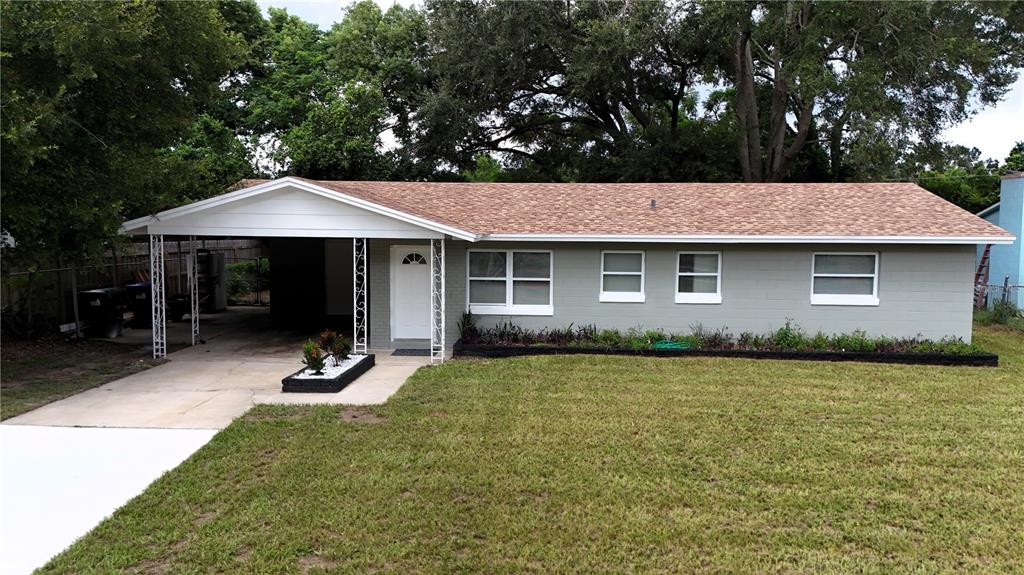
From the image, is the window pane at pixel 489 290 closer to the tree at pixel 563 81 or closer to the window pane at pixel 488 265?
the window pane at pixel 488 265

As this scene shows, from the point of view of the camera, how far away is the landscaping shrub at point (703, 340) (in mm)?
13133

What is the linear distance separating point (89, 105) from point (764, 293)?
1307 cm

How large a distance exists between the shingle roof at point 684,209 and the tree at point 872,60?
20.7ft

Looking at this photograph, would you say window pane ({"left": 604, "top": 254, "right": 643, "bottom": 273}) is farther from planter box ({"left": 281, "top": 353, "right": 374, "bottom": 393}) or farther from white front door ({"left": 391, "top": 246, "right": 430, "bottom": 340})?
planter box ({"left": 281, "top": 353, "right": 374, "bottom": 393})

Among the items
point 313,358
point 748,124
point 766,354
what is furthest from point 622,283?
point 748,124

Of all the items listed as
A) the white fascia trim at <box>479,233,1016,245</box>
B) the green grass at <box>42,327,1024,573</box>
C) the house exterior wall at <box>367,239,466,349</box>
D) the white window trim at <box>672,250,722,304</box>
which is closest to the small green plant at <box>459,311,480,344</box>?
the house exterior wall at <box>367,239,466,349</box>

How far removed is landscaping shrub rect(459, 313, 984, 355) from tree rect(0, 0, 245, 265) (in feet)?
22.4

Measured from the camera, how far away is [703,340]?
13.5m

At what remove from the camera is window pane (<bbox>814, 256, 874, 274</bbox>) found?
1368 cm

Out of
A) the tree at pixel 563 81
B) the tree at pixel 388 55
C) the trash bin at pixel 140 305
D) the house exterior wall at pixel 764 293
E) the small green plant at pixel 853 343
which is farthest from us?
the tree at pixel 388 55

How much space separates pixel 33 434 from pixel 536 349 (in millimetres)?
8174

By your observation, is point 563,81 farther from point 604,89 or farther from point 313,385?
point 313,385

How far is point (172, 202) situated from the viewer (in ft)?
45.2

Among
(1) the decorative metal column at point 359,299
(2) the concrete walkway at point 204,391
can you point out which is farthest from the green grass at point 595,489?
(1) the decorative metal column at point 359,299
